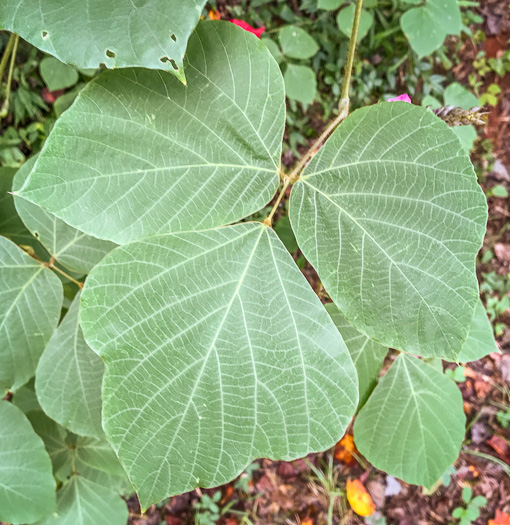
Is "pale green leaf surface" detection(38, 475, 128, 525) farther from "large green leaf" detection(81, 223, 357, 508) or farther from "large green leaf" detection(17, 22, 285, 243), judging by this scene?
"large green leaf" detection(17, 22, 285, 243)

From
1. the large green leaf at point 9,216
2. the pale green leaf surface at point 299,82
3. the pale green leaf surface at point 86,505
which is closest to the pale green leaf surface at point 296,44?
the pale green leaf surface at point 299,82

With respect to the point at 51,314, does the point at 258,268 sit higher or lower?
higher

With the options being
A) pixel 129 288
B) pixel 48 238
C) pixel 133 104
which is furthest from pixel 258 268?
pixel 48 238

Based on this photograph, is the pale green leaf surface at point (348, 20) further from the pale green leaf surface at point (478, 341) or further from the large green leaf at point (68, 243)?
the large green leaf at point (68, 243)

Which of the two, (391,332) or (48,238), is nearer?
(391,332)

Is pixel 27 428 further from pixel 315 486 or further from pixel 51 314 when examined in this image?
pixel 315 486

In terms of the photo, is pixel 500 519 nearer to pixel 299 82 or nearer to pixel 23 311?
pixel 299 82
